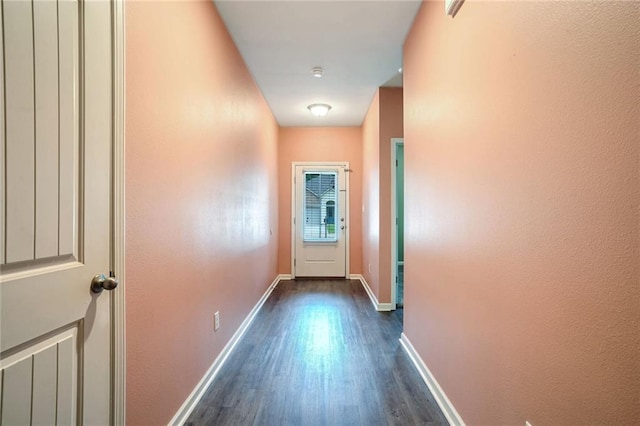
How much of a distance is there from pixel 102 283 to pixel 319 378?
1541mm

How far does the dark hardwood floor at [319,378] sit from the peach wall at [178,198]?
0.24m

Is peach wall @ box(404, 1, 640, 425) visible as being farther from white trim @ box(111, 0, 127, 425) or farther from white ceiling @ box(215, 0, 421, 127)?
white trim @ box(111, 0, 127, 425)

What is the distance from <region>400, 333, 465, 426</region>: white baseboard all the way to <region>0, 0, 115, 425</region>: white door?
1547 millimetres

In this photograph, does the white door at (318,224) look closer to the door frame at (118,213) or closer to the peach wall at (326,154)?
the peach wall at (326,154)

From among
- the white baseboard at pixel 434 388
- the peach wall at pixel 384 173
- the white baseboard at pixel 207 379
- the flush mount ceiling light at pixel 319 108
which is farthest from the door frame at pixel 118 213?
the flush mount ceiling light at pixel 319 108

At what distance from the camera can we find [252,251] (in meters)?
3.25

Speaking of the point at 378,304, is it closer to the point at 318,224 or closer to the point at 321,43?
the point at 318,224

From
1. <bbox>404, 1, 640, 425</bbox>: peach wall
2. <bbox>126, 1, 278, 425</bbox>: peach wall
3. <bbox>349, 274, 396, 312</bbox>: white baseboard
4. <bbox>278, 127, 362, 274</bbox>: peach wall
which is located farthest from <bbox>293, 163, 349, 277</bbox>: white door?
<bbox>404, 1, 640, 425</bbox>: peach wall

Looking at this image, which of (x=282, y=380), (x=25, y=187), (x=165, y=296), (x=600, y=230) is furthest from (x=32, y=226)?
(x=282, y=380)

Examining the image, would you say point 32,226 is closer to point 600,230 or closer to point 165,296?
point 165,296

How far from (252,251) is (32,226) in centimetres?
253

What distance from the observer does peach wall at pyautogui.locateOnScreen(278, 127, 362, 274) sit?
5.09 m

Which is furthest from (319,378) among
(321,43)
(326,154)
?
(326,154)

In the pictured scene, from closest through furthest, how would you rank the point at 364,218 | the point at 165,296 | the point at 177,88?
1. the point at 165,296
2. the point at 177,88
3. the point at 364,218
